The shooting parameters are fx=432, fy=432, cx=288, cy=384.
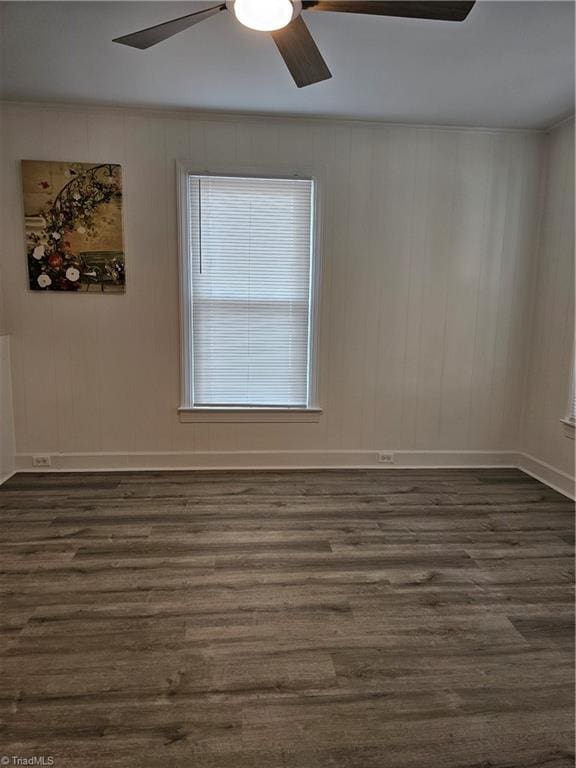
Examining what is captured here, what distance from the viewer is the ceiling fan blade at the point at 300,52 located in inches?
70.5

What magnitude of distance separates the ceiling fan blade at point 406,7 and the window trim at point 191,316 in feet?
5.75

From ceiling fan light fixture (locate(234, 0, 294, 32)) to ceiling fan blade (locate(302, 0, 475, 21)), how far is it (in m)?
0.08

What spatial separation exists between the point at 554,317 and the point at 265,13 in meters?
3.07

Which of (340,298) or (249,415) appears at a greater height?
(340,298)

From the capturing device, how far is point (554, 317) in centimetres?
353

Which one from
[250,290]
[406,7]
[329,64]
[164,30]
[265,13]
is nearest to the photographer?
[406,7]

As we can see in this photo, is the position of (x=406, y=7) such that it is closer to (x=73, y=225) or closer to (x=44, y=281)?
(x=73, y=225)

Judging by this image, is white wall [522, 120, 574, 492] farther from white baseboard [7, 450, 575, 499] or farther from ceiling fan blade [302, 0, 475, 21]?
ceiling fan blade [302, 0, 475, 21]

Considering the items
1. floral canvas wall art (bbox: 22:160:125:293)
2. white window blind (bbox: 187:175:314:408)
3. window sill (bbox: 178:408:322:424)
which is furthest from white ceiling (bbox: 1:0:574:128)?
window sill (bbox: 178:408:322:424)

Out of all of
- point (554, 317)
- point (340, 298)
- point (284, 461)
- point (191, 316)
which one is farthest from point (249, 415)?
point (554, 317)

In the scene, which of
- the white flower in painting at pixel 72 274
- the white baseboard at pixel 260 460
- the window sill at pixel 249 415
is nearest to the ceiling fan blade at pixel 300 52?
the white flower in painting at pixel 72 274

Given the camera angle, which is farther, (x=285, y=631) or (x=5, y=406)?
(x=5, y=406)

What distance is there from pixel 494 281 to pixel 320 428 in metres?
1.97

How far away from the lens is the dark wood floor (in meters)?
1.41
